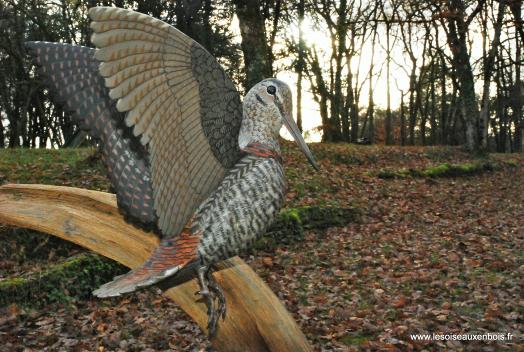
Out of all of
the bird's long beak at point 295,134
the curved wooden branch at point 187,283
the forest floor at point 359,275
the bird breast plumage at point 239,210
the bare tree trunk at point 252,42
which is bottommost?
the forest floor at point 359,275

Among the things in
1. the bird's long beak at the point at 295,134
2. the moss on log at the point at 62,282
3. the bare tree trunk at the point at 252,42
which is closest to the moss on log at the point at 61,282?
the moss on log at the point at 62,282

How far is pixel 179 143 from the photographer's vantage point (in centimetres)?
212

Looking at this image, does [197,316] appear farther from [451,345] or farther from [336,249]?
[336,249]

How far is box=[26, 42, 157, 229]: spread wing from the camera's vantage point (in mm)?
2199

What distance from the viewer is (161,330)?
5.05 meters

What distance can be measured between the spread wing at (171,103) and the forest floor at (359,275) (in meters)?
2.96

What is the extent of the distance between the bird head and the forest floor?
9.66 feet

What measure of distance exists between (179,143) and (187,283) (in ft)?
4.25

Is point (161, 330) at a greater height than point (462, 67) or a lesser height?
lesser

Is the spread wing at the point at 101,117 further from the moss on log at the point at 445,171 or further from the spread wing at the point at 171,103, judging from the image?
the moss on log at the point at 445,171

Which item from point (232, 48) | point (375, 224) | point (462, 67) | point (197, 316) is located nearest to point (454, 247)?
point (375, 224)

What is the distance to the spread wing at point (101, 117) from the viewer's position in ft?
7.22

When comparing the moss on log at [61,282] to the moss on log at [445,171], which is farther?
the moss on log at [445,171]

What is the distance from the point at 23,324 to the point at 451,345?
4.19 metres
